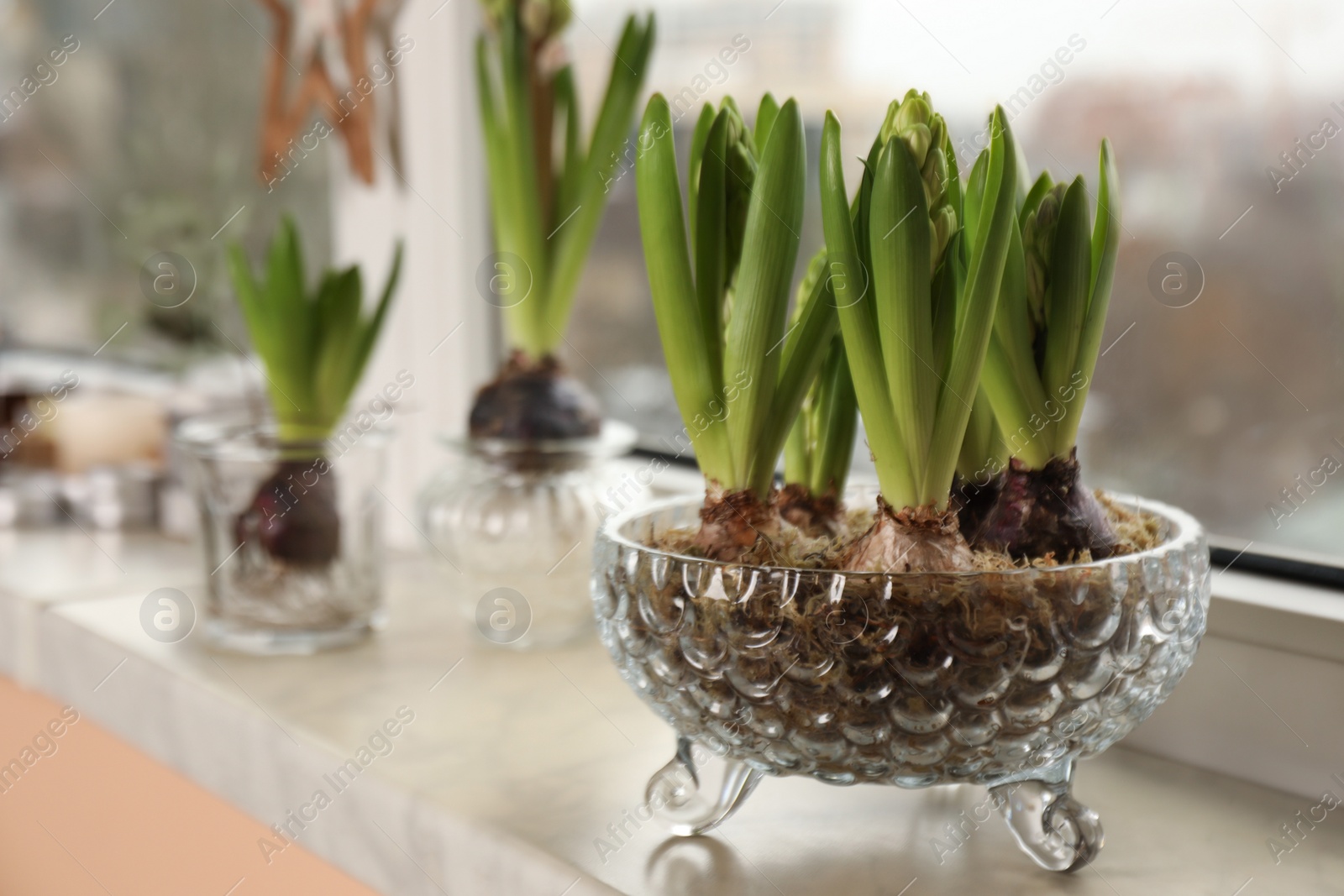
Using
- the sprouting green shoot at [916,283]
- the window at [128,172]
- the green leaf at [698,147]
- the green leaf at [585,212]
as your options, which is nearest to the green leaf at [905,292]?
the sprouting green shoot at [916,283]

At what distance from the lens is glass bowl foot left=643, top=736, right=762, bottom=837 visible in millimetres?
546

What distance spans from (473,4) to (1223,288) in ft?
2.50

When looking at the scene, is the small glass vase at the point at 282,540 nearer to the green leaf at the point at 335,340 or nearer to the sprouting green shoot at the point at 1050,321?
the green leaf at the point at 335,340

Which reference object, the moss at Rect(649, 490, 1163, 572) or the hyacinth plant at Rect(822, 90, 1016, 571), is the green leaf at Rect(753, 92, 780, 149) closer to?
the hyacinth plant at Rect(822, 90, 1016, 571)

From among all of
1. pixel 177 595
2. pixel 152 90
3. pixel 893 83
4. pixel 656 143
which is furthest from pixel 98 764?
→ pixel 152 90

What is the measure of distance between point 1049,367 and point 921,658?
141 mm

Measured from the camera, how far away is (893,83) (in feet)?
2.86

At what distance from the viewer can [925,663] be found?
17.3 inches

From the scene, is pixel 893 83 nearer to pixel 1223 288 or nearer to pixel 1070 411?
pixel 1223 288

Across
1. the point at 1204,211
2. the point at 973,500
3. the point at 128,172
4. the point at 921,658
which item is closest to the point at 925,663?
the point at 921,658

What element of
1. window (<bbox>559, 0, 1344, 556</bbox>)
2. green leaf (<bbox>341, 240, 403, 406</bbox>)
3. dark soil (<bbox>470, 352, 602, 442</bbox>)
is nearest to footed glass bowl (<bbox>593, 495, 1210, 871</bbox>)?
window (<bbox>559, 0, 1344, 556</bbox>)

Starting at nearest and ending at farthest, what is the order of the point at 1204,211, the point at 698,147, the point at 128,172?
1. the point at 698,147
2. the point at 1204,211
3. the point at 128,172

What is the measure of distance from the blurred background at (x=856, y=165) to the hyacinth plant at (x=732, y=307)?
0.30 meters

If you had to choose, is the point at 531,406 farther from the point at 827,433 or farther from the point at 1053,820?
A: the point at 1053,820
